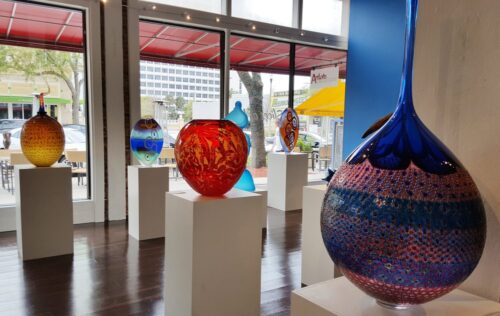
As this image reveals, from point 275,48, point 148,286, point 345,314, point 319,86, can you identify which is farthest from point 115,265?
point 319,86

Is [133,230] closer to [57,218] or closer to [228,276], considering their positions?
[57,218]

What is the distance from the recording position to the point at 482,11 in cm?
88

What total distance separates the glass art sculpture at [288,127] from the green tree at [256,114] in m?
1.01

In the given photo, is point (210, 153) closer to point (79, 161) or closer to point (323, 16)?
point (79, 161)

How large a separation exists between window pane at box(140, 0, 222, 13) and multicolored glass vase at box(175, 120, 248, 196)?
11.9ft

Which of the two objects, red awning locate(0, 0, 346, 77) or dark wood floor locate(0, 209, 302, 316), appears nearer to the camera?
dark wood floor locate(0, 209, 302, 316)

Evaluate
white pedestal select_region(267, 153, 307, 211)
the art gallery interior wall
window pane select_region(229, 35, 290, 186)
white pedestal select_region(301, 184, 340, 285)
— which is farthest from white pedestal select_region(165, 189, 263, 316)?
window pane select_region(229, 35, 290, 186)

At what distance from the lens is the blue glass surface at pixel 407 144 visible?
72 centimetres

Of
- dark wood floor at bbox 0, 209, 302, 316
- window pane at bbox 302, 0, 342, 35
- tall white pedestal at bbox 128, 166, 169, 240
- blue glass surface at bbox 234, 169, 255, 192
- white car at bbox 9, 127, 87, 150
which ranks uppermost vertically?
window pane at bbox 302, 0, 342, 35

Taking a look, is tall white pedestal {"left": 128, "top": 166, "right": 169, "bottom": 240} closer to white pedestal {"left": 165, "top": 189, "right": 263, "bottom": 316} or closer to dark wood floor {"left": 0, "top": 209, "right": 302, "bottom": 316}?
dark wood floor {"left": 0, "top": 209, "right": 302, "bottom": 316}

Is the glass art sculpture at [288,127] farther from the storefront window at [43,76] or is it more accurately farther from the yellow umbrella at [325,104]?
the storefront window at [43,76]

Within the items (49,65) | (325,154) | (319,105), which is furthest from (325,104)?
(49,65)

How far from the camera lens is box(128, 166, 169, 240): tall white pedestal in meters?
3.82

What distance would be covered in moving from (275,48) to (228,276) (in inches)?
189
